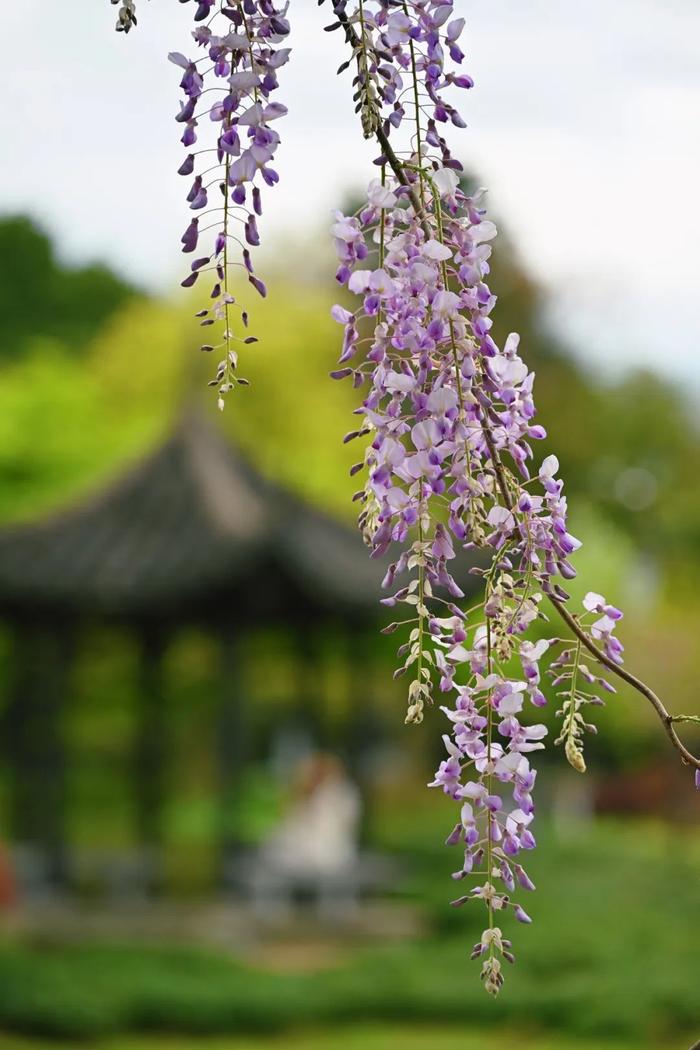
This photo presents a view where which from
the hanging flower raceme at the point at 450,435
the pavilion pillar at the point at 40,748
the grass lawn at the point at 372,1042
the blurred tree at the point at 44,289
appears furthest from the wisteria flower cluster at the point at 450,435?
the blurred tree at the point at 44,289

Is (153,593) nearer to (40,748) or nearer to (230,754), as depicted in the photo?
(230,754)

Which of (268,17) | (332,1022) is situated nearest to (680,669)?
(332,1022)

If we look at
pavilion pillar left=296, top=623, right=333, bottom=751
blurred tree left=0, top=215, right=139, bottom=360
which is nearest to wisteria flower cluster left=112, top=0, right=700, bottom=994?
pavilion pillar left=296, top=623, right=333, bottom=751

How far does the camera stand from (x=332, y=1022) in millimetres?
8484

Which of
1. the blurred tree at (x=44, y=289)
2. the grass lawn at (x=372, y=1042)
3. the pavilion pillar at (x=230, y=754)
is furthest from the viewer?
the blurred tree at (x=44, y=289)

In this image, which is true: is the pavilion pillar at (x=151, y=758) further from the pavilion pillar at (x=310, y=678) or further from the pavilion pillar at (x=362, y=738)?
the pavilion pillar at (x=362, y=738)

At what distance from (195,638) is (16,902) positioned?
559cm

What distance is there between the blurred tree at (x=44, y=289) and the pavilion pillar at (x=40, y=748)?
13.5 meters

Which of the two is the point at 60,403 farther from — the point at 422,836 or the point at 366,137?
the point at 366,137

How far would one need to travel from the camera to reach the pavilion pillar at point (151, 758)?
11.2 meters

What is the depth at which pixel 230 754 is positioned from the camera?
10.7 metres

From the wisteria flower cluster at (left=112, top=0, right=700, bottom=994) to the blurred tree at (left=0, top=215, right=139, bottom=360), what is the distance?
23.7 metres

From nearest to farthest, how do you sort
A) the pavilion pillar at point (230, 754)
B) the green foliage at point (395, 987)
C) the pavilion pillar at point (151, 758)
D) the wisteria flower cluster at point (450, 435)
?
the wisteria flower cluster at point (450, 435), the green foliage at point (395, 987), the pavilion pillar at point (230, 754), the pavilion pillar at point (151, 758)

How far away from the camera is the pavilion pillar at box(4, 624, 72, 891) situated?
11.0 meters
